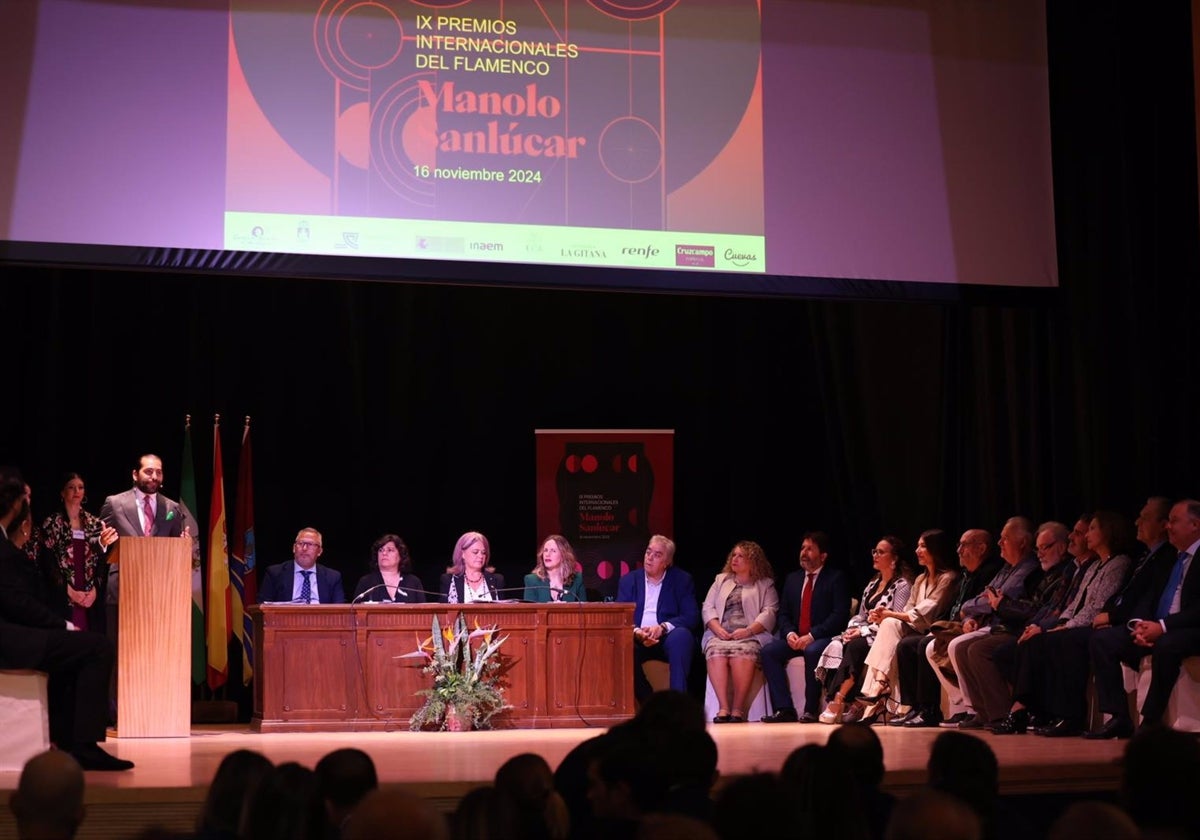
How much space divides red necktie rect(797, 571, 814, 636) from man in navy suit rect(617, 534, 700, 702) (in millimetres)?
598

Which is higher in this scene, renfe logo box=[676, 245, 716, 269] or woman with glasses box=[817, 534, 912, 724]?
renfe logo box=[676, 245, 716, 269]

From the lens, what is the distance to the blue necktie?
6.52 m

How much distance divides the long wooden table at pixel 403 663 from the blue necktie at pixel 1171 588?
8.55 ft

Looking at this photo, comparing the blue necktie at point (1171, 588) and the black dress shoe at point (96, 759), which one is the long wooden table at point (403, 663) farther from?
the blue necktie at point (1171, 588)

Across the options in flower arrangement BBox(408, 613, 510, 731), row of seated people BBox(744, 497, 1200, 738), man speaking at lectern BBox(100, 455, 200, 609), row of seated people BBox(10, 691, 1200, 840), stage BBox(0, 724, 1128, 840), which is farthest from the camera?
man speaking at lectern BBox(100, 455, 200, 609)

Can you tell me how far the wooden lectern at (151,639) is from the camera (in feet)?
22.0

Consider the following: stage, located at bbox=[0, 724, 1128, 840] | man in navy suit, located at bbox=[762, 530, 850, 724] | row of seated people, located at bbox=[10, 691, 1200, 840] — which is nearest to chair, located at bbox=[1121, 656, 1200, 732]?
stage, located at bbox=[0, 724, 1128, 840]

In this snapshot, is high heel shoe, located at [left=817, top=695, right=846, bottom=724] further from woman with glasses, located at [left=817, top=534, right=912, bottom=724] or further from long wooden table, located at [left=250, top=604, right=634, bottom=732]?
long wooden table, located at [left=250, top=604, right=634, bottom=732]

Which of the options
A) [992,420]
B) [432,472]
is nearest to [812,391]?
[992,420]

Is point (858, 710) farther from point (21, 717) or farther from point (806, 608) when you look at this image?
point (21, 717)

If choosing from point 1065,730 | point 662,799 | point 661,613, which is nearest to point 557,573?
point 661,613

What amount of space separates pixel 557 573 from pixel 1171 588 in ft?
11.0

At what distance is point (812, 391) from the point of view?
10305 millimetres

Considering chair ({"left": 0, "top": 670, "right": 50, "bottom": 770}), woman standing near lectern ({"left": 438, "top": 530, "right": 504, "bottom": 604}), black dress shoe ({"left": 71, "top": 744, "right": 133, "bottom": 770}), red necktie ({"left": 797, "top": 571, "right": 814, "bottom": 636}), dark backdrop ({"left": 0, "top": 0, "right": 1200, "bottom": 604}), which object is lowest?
black dress shoe ({"left": 71, "top": 744, "right": 133, "bottom": 770})
